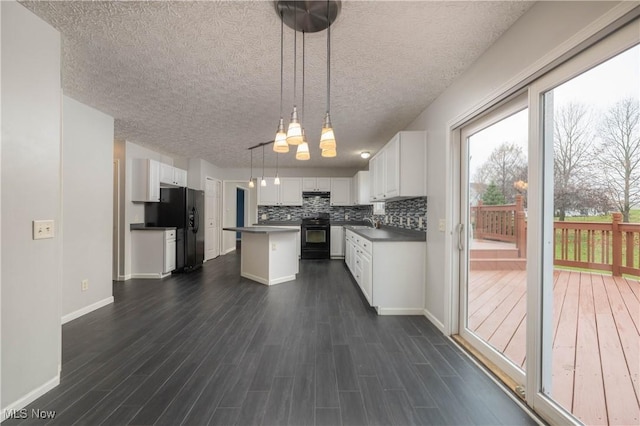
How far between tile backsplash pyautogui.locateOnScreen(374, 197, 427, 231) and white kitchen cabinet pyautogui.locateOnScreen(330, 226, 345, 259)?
1353 mm

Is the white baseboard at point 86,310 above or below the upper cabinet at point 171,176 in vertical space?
below

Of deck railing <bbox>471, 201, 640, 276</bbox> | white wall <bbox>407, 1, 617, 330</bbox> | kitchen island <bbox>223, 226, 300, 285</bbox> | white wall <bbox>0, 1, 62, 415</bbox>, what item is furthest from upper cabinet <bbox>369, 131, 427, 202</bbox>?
white wall <bbox>0, 1, 62, 415</bbox>

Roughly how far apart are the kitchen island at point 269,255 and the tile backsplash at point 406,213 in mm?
1717

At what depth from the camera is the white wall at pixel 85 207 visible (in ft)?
8.98

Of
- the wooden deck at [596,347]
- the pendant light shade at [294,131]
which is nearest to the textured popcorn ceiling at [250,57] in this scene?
the pendant light shade at [294,131]

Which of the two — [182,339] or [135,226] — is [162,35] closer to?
[182,339]

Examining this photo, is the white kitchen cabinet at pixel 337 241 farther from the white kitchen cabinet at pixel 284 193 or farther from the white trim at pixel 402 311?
the white trim at pixel 402 311

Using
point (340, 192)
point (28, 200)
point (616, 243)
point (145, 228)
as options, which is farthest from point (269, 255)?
point (616, 243)

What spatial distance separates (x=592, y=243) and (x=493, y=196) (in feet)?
2.72

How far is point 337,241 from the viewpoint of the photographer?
6453mm

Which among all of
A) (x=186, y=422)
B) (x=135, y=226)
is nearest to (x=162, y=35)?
(x=186, y=422)

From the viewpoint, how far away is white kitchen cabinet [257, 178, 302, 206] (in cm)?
662

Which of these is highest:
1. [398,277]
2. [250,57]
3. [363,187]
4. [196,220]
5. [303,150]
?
[250,57]

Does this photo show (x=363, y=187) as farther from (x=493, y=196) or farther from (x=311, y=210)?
(x=493, y=196)
